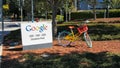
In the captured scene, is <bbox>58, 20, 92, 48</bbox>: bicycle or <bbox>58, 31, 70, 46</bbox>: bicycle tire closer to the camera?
<bbox>58, 20, 92, 48</bbox>: bicycle

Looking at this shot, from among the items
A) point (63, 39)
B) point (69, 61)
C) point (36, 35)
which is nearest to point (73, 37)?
point (63, 39)

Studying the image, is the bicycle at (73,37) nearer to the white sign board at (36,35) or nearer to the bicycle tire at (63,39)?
the bicycle tire at (63,39)

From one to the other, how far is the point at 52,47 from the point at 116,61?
3.38 metres

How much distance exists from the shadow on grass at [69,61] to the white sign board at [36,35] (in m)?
1.37

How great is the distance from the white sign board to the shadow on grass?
1.37 meters

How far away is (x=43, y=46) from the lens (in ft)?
38.9

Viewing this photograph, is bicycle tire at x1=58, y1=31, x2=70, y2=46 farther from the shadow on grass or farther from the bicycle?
the shadow on grass

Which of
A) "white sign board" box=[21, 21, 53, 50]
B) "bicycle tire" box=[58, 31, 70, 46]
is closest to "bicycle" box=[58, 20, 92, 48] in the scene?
"bicycle tire" box=[58, 31, 70, 46]

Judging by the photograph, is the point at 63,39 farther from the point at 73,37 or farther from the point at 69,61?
the point at 69,61

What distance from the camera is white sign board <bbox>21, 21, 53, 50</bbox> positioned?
449 inches

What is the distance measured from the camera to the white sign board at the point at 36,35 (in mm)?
11398

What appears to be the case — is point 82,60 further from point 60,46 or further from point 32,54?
point 60,46

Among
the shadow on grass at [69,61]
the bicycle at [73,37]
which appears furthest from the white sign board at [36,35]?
the shadow on grass at [69,61]

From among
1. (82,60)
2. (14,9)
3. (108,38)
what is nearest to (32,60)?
(82,60)
